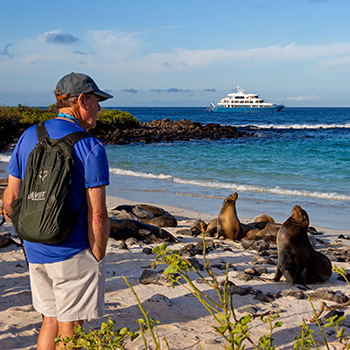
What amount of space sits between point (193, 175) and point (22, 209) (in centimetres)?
1560

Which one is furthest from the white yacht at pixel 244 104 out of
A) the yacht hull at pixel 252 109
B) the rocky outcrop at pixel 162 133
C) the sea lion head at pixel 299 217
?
the sea lion head at pixel 299 217

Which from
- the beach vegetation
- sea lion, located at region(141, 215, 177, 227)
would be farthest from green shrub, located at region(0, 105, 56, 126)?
sea lion, located at region(141, 215, 177, 227)

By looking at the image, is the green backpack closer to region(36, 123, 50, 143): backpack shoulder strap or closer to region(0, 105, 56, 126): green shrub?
region(36, 123, 50, 143): backpack shoulder strap

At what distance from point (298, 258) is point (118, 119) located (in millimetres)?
33900

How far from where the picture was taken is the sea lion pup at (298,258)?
18.4 feet

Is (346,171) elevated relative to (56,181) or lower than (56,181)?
lower

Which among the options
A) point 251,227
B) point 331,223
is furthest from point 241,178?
point 251,227

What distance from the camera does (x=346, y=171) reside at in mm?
19656

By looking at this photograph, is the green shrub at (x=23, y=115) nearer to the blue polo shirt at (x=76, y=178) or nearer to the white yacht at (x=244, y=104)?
the blue polo shirt at (x=76, y=178)

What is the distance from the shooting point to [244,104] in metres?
113

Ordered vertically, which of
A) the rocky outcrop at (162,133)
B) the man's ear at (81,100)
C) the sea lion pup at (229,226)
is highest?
the man's ear at (81,100)

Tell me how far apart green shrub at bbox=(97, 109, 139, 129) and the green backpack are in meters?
34.4

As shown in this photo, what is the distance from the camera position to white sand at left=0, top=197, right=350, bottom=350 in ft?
12.9

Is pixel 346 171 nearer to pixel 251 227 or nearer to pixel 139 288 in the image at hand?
pixel 251 227
